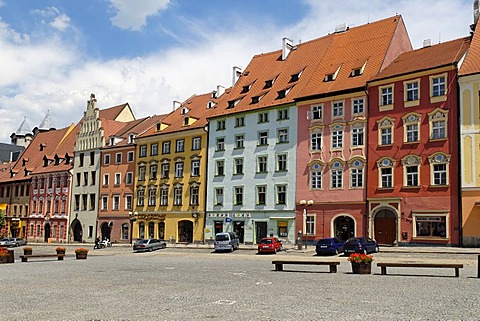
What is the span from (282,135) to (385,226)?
41.1ft

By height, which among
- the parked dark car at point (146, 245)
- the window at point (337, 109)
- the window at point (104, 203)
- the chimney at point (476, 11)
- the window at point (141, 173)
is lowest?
the parked dark car at point (146, 245)

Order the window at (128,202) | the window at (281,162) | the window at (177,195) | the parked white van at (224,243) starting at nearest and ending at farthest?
1. the parked white van at (224,243)
2. the window at (281,162)
3. the window at (177,195)
4. the window at (128,202)

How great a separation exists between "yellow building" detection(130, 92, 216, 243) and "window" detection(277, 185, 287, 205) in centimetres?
925

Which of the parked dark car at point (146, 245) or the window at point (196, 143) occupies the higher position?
the window at point (196, 143)

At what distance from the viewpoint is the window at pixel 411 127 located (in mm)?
39375

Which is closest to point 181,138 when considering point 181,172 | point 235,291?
point 181,172

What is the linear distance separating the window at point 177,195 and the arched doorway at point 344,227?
18.5m

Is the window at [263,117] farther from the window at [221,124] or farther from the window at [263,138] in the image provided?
the window at [221,124]

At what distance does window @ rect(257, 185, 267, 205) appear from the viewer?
48.0 meters

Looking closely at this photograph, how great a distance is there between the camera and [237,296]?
14977 millimetres

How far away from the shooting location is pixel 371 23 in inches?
1981

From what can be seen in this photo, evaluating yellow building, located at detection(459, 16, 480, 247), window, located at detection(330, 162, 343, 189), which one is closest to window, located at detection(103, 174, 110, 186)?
window, located at detection(330, 162, 343, 189)

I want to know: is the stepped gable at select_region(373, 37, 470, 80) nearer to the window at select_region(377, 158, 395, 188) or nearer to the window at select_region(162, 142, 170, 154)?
the window at select_region(377, 158, 395, 188)

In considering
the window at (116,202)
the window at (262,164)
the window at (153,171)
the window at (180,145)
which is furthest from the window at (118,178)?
the window at (262,164)
